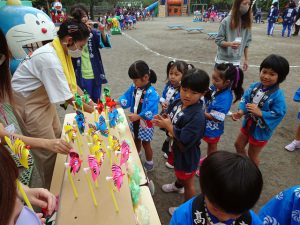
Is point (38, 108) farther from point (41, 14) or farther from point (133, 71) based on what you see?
point (41, 14)

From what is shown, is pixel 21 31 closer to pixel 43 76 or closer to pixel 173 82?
pixel 43 76

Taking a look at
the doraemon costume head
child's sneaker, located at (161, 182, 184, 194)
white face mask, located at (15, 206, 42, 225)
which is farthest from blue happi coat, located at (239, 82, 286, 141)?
the doraemon costume head

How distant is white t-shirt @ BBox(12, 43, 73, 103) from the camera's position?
Result: 1965mm


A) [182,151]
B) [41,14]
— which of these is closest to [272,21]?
[41,14]

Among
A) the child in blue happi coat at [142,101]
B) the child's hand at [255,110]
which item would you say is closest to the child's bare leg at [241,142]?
the child's hand at [255,110]

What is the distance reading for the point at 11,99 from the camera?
6.45 feet

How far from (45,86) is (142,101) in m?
1.15

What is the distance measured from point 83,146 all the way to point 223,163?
1.51 m

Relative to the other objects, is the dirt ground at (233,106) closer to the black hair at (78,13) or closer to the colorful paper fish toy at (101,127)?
the colorful paper fish toy at (101,127)

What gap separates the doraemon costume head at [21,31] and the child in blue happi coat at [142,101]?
207 centimetres

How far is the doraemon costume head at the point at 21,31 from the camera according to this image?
3916 millimetres

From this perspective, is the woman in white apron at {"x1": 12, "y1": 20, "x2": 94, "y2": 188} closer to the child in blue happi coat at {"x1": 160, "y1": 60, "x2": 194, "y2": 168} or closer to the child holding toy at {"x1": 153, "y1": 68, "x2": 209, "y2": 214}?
the child holding toy at {"x1": 153, "y1": 68, "x2": 209, "y2": 214}

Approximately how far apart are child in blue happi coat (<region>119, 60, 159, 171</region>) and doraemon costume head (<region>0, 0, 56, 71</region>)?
207 cm

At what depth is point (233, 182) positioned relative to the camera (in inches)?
40.0
